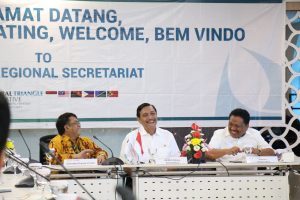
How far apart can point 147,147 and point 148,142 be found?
6 centimetres

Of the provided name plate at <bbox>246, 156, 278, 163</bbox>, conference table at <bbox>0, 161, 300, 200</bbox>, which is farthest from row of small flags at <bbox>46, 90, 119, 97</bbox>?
name plate at <bbox>246, 156, 278, 163</bbox>

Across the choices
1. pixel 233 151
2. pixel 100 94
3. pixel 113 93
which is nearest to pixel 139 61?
pixel 113 93

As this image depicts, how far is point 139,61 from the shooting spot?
5359 millimetres

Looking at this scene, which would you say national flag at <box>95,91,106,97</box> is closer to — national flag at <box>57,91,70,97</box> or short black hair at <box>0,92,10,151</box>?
national flag at <box>57,91,70,97</box>

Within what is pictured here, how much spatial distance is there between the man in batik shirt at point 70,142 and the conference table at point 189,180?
407mm

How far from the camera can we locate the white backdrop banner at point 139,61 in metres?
5.18

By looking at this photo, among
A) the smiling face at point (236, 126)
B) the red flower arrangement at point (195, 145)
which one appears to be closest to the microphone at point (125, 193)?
the red flower arrangement at point (195, 145)

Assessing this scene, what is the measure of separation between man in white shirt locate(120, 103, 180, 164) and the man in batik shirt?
0.75ft

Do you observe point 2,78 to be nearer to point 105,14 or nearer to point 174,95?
point 105,14

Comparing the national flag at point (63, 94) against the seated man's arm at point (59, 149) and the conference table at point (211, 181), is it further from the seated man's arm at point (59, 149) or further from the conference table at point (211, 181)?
the conference table at point (211, 181)

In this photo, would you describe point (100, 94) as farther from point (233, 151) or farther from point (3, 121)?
point (3, 121)

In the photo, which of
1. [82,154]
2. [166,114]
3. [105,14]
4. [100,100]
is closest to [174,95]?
[166,114]

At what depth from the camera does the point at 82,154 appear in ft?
13.7

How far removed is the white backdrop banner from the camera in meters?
5.18
